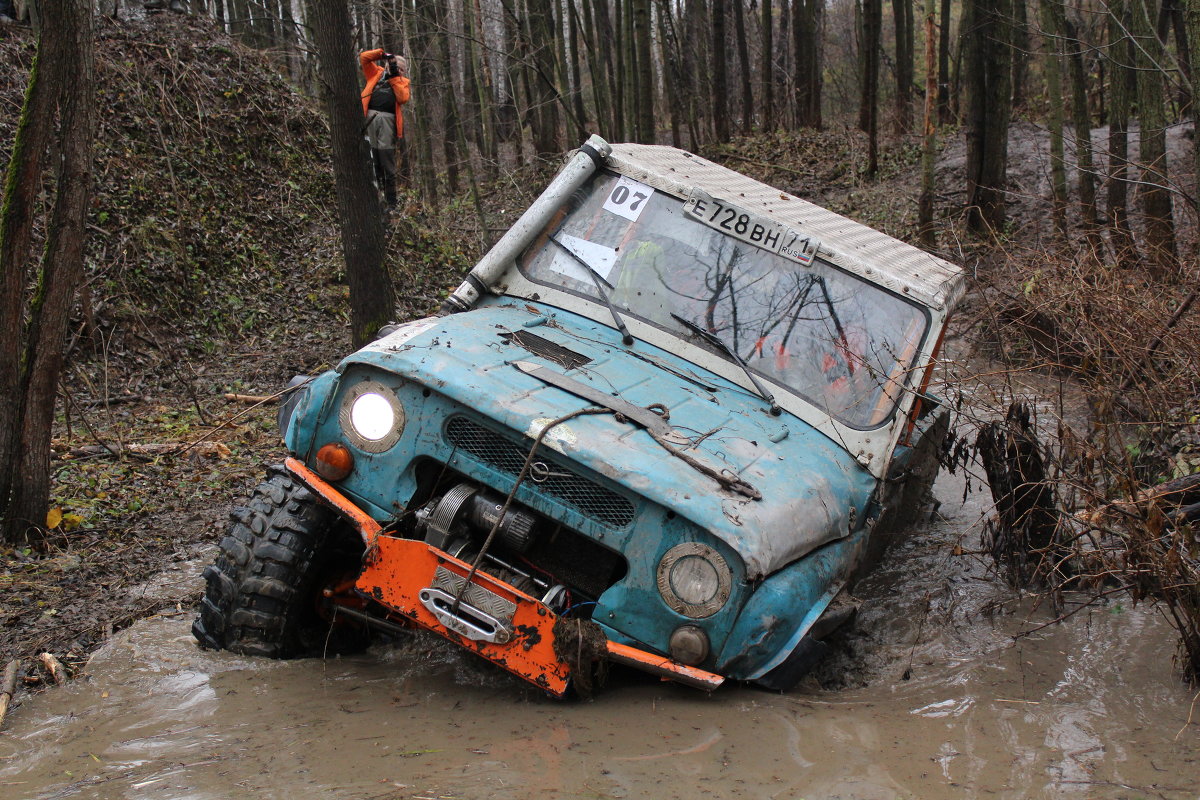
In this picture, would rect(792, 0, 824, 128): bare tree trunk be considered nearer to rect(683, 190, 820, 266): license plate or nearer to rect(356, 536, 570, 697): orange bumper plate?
rect(683, 190, 820, 266): license plate

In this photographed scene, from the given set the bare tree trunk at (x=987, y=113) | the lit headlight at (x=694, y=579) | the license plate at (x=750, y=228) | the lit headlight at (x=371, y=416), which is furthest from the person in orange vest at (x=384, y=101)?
the lit headlight at (x=694, y=579)

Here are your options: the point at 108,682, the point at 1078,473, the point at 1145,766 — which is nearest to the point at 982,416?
the point at 1078,473

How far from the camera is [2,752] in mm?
3168

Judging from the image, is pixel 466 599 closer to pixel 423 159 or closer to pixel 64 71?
pixel 64 71

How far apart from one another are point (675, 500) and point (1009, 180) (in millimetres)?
13574

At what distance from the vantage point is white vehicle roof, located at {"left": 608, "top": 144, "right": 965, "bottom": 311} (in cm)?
451

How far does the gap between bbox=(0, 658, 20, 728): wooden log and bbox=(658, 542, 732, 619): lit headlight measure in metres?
2.27

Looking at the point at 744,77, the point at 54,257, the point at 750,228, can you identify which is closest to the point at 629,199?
the point at 750,228

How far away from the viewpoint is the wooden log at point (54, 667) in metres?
3.82

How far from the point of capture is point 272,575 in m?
3.69

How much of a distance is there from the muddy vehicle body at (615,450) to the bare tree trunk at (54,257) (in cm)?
212

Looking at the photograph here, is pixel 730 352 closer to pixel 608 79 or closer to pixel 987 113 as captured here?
pixel 987 113

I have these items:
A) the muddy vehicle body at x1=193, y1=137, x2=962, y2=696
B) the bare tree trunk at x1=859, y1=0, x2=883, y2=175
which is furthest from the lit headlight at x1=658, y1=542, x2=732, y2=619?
the bare tree trunk at x1=859, y1=0, x2=883, y2=175

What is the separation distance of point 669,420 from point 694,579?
2.34ft
